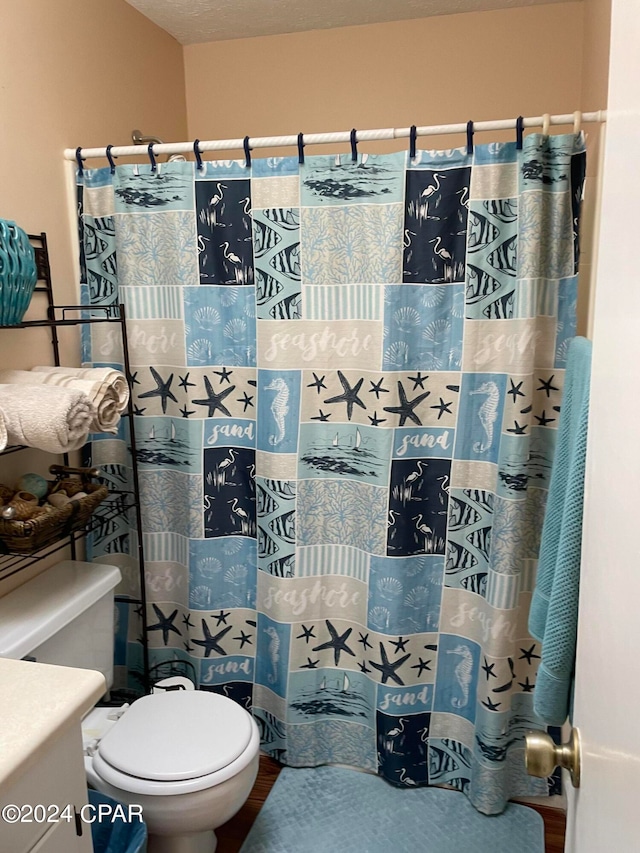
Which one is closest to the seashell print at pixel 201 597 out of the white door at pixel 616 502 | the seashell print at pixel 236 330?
the seashell print at pixel 236 330

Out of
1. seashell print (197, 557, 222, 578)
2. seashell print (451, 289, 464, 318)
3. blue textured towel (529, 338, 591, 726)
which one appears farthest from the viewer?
seashell print (197, 557, 222, 578)

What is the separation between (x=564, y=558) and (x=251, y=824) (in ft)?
4.55

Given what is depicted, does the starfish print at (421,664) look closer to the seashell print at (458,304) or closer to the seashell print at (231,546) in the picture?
the seashell print at (231,546)

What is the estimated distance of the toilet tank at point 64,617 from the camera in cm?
154

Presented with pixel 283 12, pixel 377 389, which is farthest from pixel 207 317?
pixel 283 12

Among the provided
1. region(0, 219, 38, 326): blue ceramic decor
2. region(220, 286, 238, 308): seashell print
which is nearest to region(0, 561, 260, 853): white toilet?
region(0, 219, 38, 326): blue ceramic decor

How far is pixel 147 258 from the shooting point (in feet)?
6.36

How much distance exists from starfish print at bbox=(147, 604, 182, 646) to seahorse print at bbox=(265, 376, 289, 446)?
0.72m

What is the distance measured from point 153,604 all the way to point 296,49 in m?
2.01

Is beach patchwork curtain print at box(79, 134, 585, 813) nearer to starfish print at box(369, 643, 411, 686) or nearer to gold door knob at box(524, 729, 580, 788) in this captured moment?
starfish print at box(369, 643, 411, 686)

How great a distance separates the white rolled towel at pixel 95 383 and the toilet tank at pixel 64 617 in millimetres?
452

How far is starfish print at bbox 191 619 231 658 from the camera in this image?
2.12 meters

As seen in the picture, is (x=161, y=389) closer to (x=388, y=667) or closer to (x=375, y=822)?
(x=388, y=667)

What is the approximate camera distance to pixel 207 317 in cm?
194
